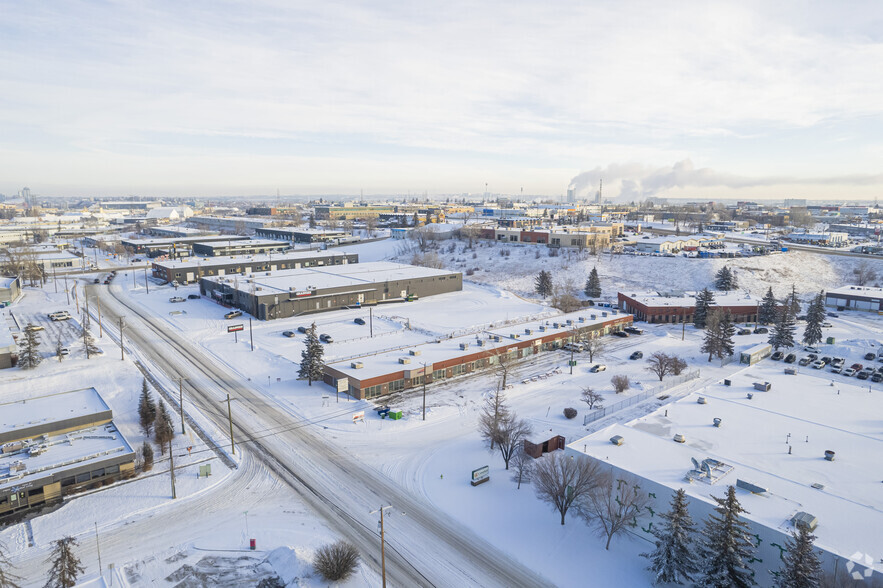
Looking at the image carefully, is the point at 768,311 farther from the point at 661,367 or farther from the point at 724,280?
the point at 661,367

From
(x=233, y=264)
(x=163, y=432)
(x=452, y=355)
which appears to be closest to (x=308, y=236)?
(x=233, y=264)

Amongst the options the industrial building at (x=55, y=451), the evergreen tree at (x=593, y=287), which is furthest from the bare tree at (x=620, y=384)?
the evergreen tree at (x=593, y=287)

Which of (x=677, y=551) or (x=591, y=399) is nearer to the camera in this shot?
(x=677, y=551)

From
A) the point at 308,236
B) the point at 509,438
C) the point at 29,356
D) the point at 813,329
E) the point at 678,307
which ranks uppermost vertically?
the point at 308,236

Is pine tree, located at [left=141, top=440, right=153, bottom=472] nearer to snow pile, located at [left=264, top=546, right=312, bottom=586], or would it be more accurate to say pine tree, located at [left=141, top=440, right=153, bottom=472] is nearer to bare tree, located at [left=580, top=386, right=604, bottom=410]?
snow pile, located at [left=264, top=546, right=312, bottom=586]

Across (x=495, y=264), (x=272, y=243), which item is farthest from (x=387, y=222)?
(x=495, y=264)

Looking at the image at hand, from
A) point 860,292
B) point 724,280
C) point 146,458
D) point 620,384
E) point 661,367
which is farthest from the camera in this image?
point 724,280

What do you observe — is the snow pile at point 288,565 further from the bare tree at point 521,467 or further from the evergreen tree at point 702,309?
the evergreen tree at point 702,309
